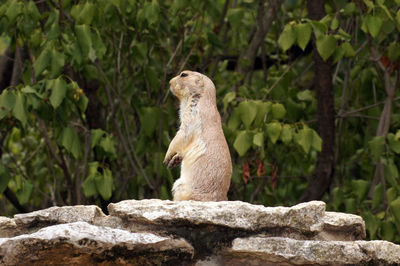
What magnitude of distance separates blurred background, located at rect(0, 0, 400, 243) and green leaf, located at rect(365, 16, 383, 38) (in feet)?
0.06

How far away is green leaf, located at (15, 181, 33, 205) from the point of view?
9406mm

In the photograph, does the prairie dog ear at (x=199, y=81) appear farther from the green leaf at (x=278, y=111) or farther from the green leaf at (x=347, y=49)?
the green leaf at (x=347, y=49)

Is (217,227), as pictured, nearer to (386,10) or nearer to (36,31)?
(386,10)

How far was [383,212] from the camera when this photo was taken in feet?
32.0

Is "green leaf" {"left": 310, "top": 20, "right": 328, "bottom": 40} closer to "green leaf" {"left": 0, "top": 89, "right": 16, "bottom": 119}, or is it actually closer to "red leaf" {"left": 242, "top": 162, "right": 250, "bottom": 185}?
"red leaf" {"left": 242, "top": 162, "right": 250, "bottom": 185}

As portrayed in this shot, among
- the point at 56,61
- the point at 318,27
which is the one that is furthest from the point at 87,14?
the point at 318,27

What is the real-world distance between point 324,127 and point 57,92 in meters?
3.61

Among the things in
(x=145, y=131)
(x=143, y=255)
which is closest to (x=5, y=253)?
(x=143, y=255)

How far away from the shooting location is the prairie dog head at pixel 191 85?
7.00 metres

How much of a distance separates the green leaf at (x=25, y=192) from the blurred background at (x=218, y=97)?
0.07 feet

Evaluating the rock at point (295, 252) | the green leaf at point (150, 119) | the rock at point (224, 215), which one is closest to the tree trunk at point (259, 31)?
the green leaf at point (150, 119)

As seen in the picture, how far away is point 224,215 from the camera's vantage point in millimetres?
5555

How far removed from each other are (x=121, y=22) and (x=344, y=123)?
3640 millimetres

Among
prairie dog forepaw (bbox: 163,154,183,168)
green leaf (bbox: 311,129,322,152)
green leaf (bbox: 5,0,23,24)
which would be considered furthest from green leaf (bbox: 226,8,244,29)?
prairie dog forepaw (bbox: 163,154,183,168)
